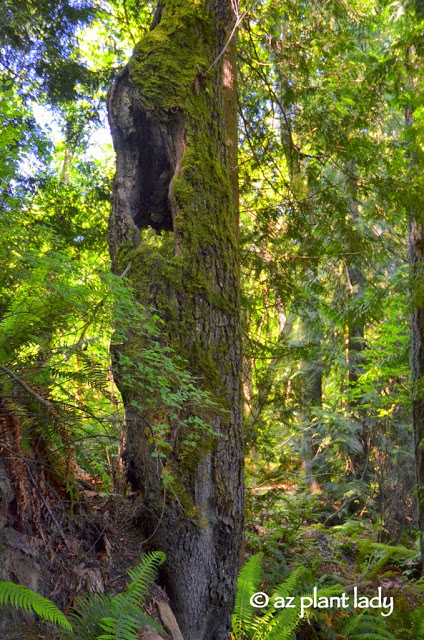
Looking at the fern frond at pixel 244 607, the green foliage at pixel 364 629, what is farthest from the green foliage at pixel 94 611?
the green foliage at pixel 364 629

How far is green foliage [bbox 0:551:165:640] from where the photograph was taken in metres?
2.26

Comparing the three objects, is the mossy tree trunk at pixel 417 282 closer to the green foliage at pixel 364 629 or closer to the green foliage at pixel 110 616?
the green foliage at pixel 364 629

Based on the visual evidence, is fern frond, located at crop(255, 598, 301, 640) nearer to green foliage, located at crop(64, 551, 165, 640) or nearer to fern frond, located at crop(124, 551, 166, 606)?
fern frond, located at crop(124, 551, 166, 606)

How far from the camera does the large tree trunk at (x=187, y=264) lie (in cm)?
349

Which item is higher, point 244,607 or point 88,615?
point 88,615

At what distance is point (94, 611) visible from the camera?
8.70ft

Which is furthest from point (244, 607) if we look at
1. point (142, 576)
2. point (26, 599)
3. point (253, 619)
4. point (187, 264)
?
point (187, 264)

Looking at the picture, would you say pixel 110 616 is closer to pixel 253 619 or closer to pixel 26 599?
pixel 26 599

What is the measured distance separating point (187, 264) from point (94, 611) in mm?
2386

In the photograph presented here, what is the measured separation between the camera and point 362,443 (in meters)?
12.4

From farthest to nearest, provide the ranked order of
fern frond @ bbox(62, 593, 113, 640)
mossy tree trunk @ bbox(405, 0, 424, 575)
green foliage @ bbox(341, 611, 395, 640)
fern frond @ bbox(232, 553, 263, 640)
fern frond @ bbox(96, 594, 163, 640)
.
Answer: mossy tree trunk @ bbox(405, 0, 424, 575) → green foliage @ bbox(341, 611, 395, 640) → fern frond @ bbox(232, 553, 263, 640) → fern frond @ bbox(62, 593, 113, 640) → fern frond @ bbox(96, 594, 163, 640)

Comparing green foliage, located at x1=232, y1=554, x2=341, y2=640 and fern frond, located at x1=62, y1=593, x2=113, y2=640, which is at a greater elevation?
fern frond, located at x1=62, y1=593, x2=113, y2=640

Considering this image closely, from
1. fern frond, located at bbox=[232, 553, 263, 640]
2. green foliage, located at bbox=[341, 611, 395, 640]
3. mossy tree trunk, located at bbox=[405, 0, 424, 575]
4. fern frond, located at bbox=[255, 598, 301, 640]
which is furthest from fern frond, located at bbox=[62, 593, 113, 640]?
mossy tree trunk, located at bbox=[405, 0, 424, 575]

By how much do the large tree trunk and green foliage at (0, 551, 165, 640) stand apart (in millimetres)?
570
